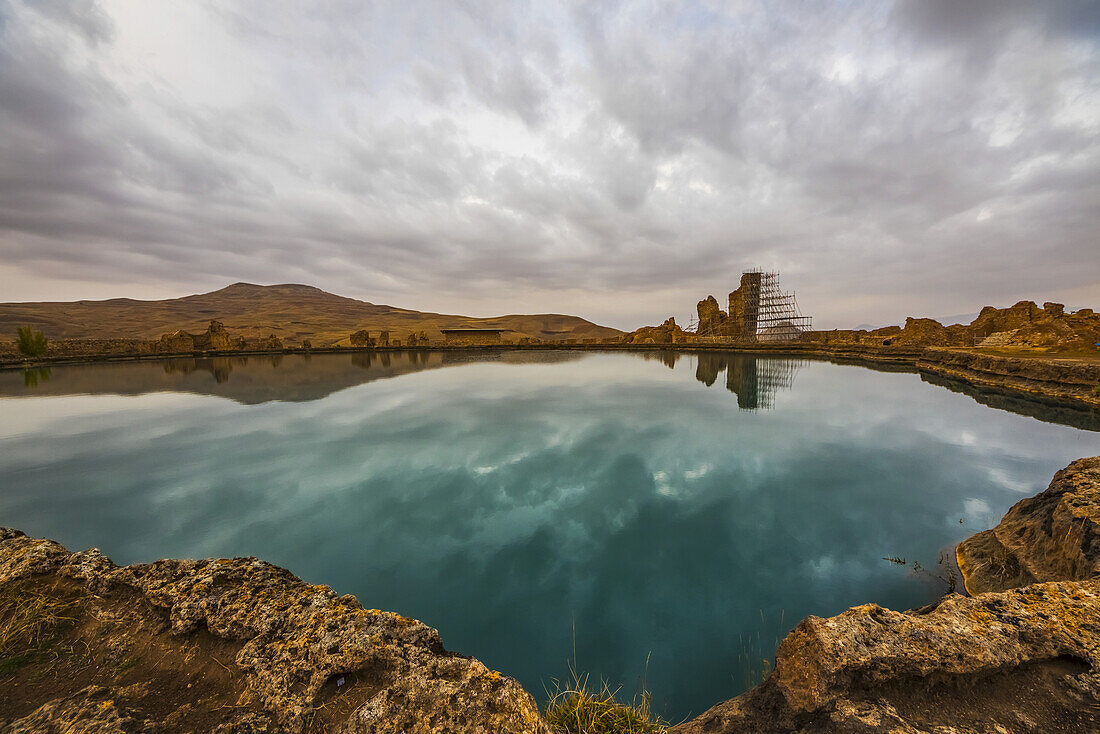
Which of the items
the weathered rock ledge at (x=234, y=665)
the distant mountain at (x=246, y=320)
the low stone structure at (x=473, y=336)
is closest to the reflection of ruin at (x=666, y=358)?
the low stone structure at (x=473, y=336)

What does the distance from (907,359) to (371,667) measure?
173 feet

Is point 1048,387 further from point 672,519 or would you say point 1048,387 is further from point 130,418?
point 130,418

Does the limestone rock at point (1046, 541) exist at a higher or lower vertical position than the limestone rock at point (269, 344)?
lower

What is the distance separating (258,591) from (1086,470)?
1128 cm

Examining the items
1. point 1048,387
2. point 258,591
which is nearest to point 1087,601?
point 258,591

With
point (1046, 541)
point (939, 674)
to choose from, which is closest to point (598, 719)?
point (939, 674)

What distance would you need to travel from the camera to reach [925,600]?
17.8 ft

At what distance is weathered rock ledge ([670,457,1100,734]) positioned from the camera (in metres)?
1.99

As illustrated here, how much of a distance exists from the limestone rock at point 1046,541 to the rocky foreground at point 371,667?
2.66 meters

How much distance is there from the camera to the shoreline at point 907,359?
18.4 m

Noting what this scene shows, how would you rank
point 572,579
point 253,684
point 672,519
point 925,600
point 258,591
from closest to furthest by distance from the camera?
point 253,684
point 258,591
point 925,600
point 572,579
point 672,519

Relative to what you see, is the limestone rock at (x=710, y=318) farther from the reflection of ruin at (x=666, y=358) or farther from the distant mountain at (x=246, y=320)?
the distant mountain at (x=246, y=320)

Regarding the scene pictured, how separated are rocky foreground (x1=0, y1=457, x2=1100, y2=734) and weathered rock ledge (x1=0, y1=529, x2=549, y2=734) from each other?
0.01m

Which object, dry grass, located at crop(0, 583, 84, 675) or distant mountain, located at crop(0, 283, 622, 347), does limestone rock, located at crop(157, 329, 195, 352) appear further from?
dry grass, located at crop(0, 583, 84, 675)
